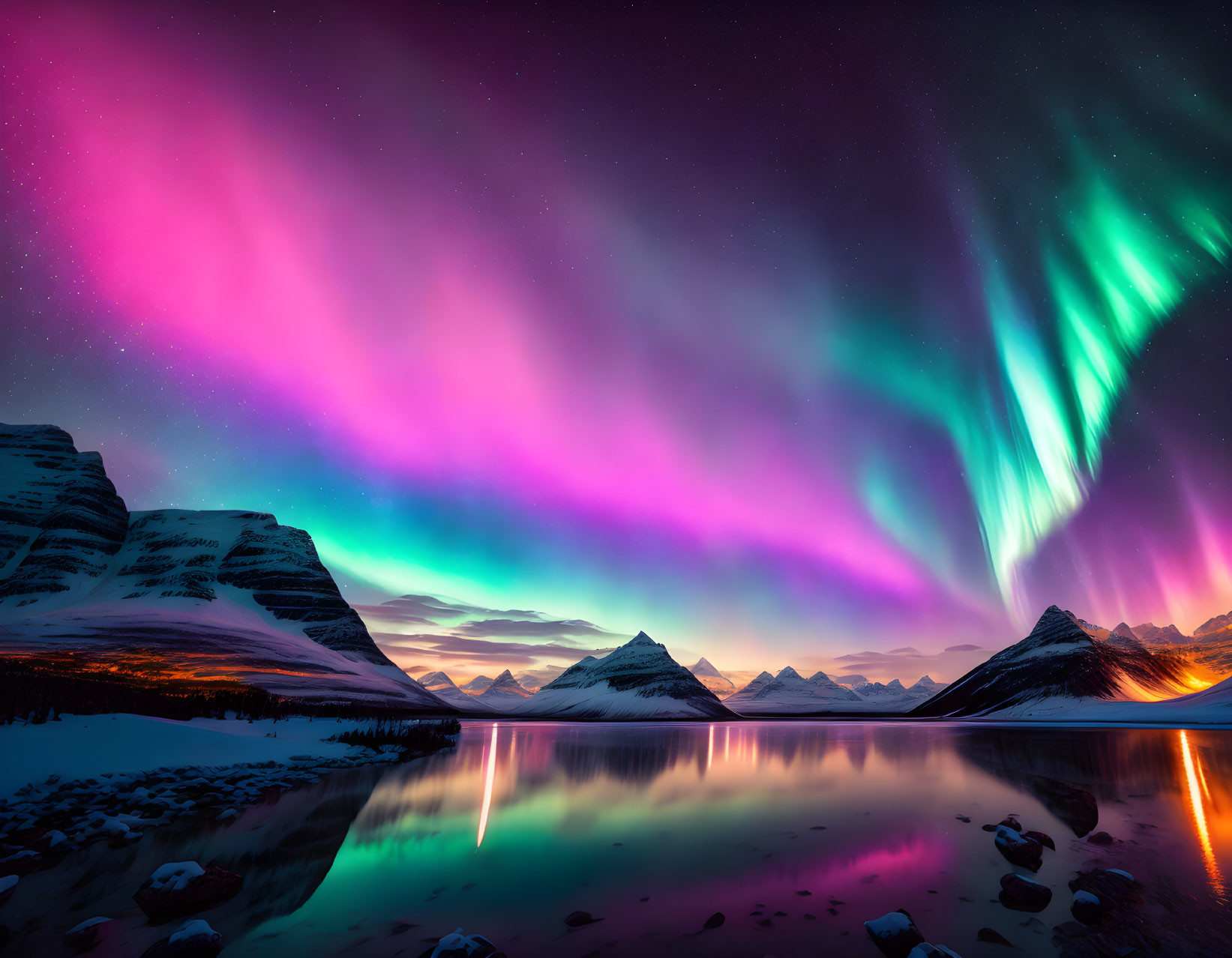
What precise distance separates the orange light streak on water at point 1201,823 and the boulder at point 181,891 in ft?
76.9

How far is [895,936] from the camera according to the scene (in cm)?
987

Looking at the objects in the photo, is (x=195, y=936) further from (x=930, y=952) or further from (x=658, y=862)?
(x=930, y=952)

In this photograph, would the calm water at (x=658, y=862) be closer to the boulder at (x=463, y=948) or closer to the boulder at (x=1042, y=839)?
the boulder at (x=1042, y=839)

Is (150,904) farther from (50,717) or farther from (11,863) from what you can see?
(50,717)

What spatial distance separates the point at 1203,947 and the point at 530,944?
12523mm

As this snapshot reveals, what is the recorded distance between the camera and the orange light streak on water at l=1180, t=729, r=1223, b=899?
1407 centimetres

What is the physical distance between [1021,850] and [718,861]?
28.8 feet

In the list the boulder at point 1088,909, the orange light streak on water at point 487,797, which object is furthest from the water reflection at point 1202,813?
the orange light streak on water at point 487,797

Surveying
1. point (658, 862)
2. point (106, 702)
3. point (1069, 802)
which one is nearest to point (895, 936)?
point (658, 862)

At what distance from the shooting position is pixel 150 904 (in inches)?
437

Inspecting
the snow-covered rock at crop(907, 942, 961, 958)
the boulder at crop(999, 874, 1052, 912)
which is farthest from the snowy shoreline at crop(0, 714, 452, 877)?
the boulder at crop(999, 874, 1052, 912)

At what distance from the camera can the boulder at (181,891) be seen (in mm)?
11156

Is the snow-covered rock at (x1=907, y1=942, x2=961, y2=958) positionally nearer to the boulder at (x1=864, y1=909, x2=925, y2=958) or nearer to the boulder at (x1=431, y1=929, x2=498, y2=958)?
the boulder at (x1=864, y1=909, x2=925, y2=958)

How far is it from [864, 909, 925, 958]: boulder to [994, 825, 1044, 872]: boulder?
8.04 meters
